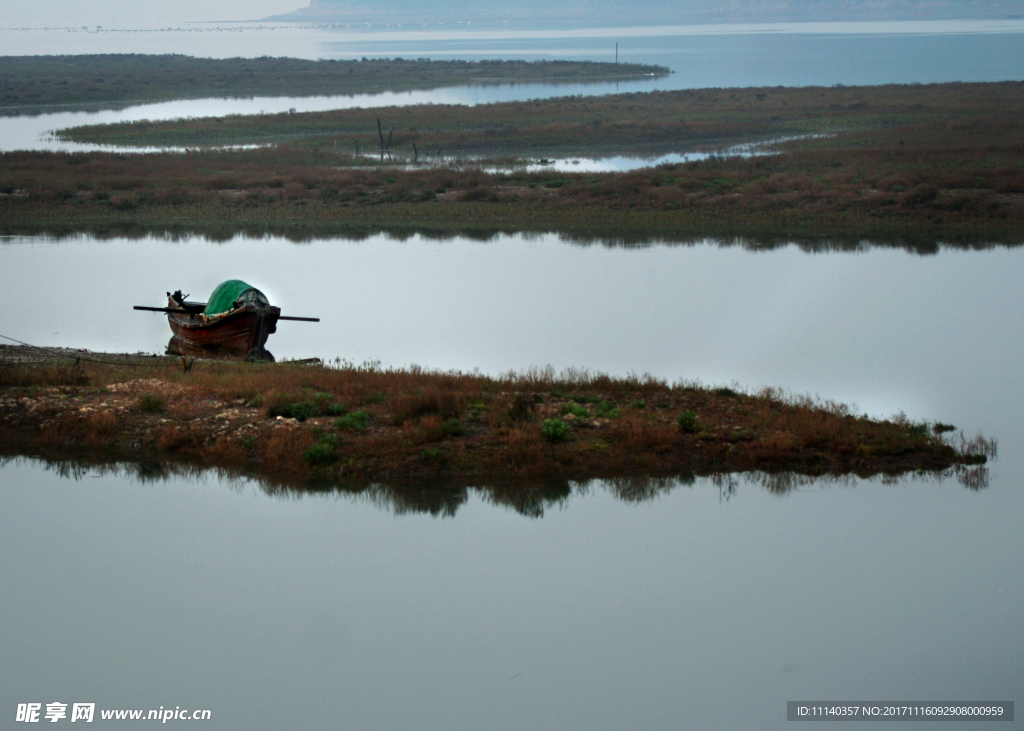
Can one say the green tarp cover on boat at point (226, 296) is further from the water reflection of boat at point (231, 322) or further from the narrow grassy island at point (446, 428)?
the narrow grassy island at point (446, 428)

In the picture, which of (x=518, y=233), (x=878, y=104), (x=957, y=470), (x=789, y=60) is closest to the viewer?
(x=957, y=470)

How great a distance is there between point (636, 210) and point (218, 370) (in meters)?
23.1

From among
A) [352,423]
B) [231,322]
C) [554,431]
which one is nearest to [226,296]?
[231,322]

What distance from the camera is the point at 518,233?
3788 centimetres

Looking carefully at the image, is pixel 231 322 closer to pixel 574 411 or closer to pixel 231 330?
pixel 231 330

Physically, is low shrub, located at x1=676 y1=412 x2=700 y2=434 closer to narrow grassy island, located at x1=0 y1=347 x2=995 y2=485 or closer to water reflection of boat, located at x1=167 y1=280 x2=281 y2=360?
narrow grassy island, located at x1=0 y1=347 x2=995 y2=485

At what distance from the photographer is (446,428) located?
53.3 feet

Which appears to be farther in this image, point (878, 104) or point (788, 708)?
point (878, 104)

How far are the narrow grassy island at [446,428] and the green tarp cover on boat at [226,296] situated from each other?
3074 millimetres

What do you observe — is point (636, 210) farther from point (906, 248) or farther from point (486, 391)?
point (486, 391)

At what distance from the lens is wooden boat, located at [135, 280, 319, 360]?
21.4m

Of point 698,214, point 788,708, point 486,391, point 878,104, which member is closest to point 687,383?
point 486,391

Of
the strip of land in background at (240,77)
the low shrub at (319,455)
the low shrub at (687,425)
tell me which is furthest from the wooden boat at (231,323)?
the strip of land in background at (240,77)

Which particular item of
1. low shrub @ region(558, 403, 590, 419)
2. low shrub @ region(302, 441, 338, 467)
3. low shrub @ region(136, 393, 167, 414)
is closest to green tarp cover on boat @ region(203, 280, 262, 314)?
low shrub @ region(136, 393, 167, 414)
